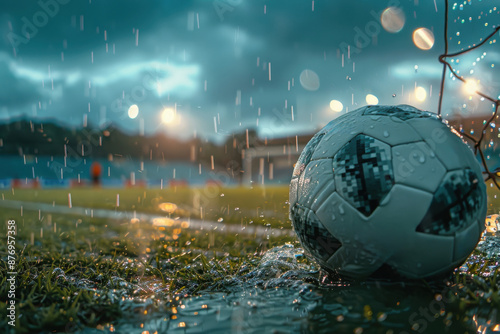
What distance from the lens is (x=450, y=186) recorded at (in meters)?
2.40

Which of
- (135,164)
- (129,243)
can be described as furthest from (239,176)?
(129,243)

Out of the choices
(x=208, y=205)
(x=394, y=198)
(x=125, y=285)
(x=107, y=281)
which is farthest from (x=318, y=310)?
(x=208, y=205)

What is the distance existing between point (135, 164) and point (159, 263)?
5717cm

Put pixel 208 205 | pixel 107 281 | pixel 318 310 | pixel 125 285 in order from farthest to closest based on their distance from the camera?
pixel 208 205, pixel 107 281, pixel 125 285, pixel 318 310

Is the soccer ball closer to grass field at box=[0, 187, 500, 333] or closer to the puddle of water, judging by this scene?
the puddle of water

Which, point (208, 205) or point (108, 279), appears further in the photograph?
point (208, 205)

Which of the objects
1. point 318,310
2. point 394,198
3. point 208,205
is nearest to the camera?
point 318,310

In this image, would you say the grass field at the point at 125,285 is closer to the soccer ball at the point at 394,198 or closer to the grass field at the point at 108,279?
the grass field at the point at 108,279

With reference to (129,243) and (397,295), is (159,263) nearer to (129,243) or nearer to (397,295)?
(129,243)

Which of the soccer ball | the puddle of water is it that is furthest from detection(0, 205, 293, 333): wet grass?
the soccer ball

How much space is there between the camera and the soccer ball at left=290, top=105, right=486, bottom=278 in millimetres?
2355

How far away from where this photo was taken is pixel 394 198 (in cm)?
235

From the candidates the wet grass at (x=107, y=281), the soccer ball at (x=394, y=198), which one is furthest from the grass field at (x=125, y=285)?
the soccer ball at (x=394, y=198)

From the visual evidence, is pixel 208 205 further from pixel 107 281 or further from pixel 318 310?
pixel 318 310
